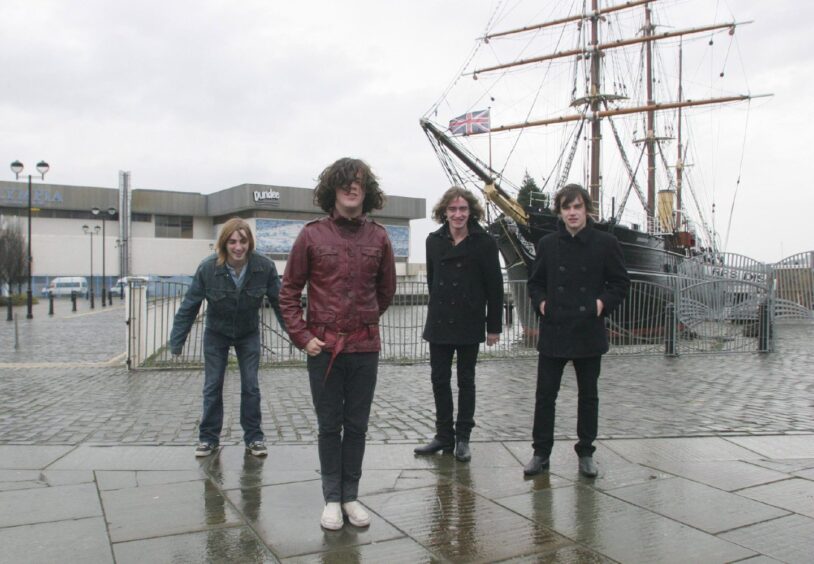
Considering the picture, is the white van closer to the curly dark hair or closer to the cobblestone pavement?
the cobblestone pavement

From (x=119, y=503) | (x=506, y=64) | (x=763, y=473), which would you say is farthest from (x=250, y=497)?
(x=506, y=64)

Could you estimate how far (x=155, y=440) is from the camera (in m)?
5.59

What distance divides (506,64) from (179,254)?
1726 inches

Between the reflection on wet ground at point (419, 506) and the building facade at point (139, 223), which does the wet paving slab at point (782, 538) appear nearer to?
the reflection on wet ground at point (419, 506)

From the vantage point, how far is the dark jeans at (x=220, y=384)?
5.14 m

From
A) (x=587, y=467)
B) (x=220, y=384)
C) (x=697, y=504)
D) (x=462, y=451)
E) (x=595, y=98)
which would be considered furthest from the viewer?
(x=595, y=98)

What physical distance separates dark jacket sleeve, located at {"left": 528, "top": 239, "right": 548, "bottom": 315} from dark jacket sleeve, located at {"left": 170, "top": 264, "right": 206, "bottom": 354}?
244cm

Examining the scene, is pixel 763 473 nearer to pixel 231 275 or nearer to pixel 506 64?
pixel 231 275

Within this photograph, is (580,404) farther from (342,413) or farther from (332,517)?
(332,517)

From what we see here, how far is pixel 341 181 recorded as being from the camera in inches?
143

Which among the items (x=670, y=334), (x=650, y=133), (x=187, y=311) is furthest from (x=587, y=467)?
(x=650, y=133)

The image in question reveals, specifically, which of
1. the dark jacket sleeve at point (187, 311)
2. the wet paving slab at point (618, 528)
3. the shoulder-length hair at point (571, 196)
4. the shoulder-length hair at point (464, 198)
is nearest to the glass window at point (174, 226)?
the dark jacket sleeve at point (187, 311)

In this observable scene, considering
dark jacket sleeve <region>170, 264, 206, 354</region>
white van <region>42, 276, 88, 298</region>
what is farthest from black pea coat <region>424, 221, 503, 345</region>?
white van <region>42, 276, 88, 298</region>

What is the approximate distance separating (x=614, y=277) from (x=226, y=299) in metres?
2.76
